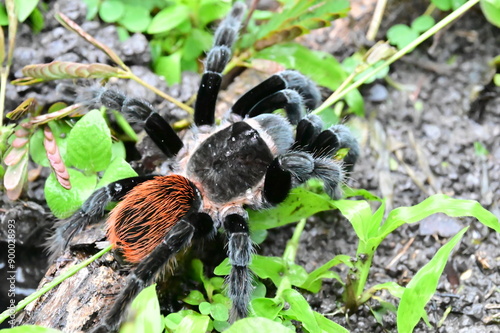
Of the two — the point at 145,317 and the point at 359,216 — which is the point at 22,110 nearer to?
the point at 145,317

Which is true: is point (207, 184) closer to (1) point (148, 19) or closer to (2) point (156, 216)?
(2) point (156, 216)

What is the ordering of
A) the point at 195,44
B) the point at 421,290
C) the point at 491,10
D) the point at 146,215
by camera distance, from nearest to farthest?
the point at 421,290, the point at 146,215, the point at 491,10, the point at 195,44

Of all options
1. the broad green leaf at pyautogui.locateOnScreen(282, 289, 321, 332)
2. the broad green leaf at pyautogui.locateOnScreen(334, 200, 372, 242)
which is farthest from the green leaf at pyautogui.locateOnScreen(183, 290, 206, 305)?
the broad green leaf at pyautogui.locateOnScreen(334, 200, 372, 242)

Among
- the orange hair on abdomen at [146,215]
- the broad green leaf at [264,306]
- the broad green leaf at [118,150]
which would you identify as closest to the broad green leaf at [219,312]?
the broad green leaf at [264,306]

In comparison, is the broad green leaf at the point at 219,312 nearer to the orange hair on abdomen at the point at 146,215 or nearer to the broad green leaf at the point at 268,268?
the broad green leaf at the point at 268,268

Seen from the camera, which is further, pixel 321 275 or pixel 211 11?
pixel 211 11

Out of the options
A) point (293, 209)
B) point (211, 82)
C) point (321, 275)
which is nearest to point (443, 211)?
point (321, 275)
